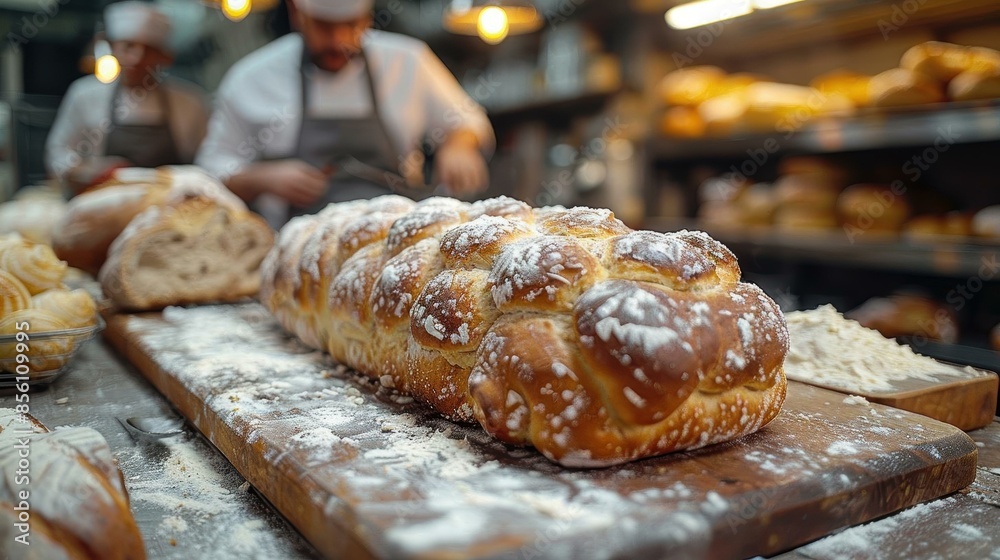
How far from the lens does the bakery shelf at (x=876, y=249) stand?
335 cm

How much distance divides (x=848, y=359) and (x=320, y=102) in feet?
11.1

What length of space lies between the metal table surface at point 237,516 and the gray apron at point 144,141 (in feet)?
13.8

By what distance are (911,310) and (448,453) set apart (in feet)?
10.9

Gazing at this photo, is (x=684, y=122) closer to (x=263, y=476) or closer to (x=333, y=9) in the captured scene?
(x=333, y=9)

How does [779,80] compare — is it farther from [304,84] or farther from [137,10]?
[137,10]

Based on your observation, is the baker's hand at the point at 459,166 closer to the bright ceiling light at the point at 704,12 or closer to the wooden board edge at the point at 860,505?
the bright ceiling light at the point at 704,12

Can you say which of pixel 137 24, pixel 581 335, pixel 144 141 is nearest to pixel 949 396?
pixel 581 335

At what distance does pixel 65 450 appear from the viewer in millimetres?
895

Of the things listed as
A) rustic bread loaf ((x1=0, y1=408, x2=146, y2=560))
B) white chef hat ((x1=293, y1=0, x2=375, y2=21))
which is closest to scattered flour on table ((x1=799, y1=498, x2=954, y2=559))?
rustic bread loaf ((x1=0, y1=408, x2=146, y2=560))

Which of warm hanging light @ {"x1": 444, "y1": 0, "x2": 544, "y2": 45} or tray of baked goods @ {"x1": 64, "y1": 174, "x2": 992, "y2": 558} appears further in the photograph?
warm hanging light @ {"x1": 444, "y1": 0, "x2": 544, "y2": 45}

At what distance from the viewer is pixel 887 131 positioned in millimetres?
3729

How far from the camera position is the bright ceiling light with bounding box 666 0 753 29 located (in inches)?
178

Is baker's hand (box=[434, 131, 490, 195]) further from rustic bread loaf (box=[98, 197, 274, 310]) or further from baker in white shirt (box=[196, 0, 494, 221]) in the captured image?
rustic bread loaf (box=[98, 197, 274, 310])

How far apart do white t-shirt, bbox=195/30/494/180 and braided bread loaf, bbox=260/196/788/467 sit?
2.95 metres
